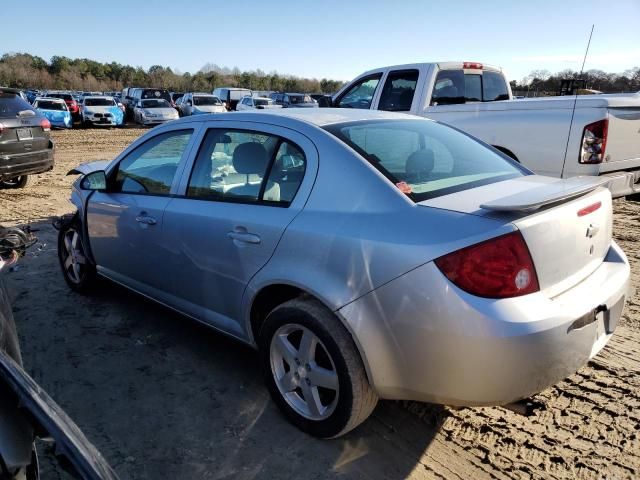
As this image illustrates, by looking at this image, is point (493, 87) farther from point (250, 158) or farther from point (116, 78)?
point (116, 78)

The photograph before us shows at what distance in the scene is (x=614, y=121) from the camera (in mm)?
5172

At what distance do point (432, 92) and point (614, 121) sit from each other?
8.33 feet

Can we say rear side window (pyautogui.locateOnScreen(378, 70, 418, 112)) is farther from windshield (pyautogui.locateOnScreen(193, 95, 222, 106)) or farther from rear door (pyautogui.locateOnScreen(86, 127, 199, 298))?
windshield (pyautogui.locateOnScreen(193, 95, 222, 106))

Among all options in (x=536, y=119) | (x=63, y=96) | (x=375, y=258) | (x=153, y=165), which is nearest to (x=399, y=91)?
(x=536, y=119)

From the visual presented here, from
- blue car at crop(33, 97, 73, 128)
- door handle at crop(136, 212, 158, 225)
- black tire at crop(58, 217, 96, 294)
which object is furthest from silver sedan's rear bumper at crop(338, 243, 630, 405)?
blue car at crop(33, 97, 73, 128)

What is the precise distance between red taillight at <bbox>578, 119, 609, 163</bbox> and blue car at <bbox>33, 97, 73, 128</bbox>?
23.3 meters

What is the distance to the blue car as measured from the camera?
2277 centimetres

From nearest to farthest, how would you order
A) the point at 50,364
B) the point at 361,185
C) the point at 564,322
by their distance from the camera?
1. the point at 564,322
2. the point at 361,185
3. the point at 50,364

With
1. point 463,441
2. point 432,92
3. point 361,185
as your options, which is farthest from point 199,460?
point 432,92

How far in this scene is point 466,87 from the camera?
7477mm

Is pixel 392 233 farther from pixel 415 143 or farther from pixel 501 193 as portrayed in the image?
pixel 415 143

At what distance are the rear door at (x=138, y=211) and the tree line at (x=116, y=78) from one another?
7145 centimetres

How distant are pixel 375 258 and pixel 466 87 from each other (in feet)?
20.0

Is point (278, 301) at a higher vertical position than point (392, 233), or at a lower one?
lower
